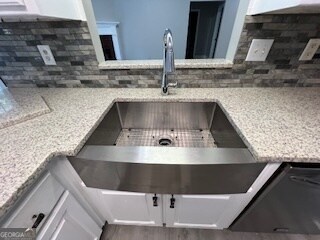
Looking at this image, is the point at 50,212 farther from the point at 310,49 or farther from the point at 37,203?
the point at 310,49

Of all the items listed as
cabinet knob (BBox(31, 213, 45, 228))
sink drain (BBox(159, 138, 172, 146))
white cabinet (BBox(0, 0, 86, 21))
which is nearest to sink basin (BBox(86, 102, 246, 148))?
sink drain (BBox(159, 138, 172, 146))

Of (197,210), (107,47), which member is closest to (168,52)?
(197,210)

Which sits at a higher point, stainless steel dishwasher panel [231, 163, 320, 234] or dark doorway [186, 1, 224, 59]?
dark doorway [186, 1, 224, 59]

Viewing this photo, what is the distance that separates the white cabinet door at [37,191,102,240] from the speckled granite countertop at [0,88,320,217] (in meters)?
0.23

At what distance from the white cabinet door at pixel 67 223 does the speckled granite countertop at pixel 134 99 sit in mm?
229

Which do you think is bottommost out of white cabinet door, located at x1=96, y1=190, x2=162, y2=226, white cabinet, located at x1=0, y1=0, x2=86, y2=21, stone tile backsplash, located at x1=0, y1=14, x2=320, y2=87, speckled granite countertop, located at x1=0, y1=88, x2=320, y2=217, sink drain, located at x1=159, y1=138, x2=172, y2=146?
white cabinet door, located at x1=96, y1=190, x2=162, y2=226

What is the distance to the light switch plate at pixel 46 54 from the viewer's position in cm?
92

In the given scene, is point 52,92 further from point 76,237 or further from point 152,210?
point 152,210

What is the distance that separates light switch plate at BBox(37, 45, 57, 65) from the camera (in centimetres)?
92

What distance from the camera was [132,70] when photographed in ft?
3.26

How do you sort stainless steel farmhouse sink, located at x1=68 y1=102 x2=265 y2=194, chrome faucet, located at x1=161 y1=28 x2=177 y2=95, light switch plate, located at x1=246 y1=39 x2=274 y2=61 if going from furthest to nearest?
light switch plate, located at x1=246 y1=39 x2=274 y2=61 → chrome faucet, located at x1=161 y1=28 x2=177 y2=95 → stainless steel farmhouse sink, located at x1=68 y1=102 x2=265 y2=194

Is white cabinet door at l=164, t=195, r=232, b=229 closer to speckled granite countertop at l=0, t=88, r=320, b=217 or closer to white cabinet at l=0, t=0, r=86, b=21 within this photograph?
speckled granite countertop at l=0, t=88, r=320, b=217

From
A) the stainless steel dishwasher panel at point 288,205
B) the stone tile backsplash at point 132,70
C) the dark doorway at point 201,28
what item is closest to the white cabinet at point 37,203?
the stone tile backsplash at point 132,70

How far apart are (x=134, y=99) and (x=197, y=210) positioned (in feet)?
2.53
